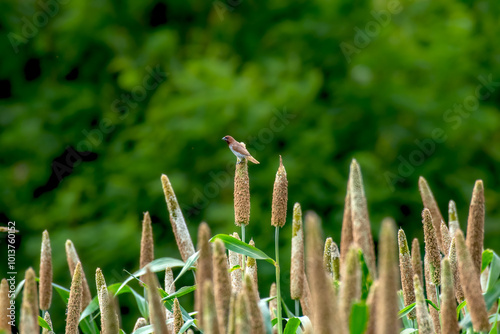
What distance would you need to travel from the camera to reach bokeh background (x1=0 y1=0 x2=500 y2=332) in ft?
15.9

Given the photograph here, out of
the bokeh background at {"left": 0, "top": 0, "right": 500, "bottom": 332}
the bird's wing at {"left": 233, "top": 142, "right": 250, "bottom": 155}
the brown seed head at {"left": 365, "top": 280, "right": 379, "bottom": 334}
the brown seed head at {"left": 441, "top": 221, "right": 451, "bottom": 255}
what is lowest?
the brown seed head at {"left": 365, "top": 280, "right": 379, "bottom": 334}

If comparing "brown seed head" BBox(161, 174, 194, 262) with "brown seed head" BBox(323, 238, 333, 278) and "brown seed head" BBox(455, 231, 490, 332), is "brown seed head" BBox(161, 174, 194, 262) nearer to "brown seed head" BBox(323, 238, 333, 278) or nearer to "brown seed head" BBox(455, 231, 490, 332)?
"brown seed head" BBox(323, 238, 333, 278)

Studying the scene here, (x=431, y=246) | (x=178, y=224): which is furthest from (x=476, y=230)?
(x=178, y=224)

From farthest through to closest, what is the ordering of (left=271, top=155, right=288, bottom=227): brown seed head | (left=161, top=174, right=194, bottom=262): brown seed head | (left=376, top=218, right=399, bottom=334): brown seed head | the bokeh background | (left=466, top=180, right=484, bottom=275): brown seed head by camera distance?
the bokeh background < (left=161, top=174, right=194, bottom=262): brown seed head < (left=271, top=155, right=288, bottom=227): brown seed head < (left=466, top=180, right=484, bottom=275): brown seed head < (left=376, top=218, right=399, bottom=334): brown seed head

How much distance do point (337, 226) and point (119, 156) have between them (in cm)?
169

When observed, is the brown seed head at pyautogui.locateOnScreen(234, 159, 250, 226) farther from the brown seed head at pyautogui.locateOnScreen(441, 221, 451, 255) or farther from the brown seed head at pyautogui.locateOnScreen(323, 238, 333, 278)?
the brown seed head at pyautogui.locateOnScreen(441, 221, 451, 255)

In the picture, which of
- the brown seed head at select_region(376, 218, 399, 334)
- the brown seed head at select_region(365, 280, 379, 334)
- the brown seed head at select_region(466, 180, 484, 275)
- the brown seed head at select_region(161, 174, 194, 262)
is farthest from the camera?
the brown seed head at select_region(161, 174, 194, 262)

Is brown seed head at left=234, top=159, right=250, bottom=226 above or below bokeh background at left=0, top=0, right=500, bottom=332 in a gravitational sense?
below

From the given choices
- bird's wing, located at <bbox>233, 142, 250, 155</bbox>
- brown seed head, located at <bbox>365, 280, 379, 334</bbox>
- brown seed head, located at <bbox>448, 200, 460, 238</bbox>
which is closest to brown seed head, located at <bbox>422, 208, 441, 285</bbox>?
brown seed head, located at <bbox>448, 200, 460, 238</bbox>

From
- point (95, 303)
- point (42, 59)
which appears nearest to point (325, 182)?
point (42, 59)

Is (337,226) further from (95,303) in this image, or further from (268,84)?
(95,303)

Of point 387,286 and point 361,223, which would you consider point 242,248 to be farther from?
point 387,286

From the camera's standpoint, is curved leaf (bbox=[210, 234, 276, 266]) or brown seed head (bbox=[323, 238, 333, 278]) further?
brown seed head (bbox=[323, 238, 333, 278])

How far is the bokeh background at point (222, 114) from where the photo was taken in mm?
4840
